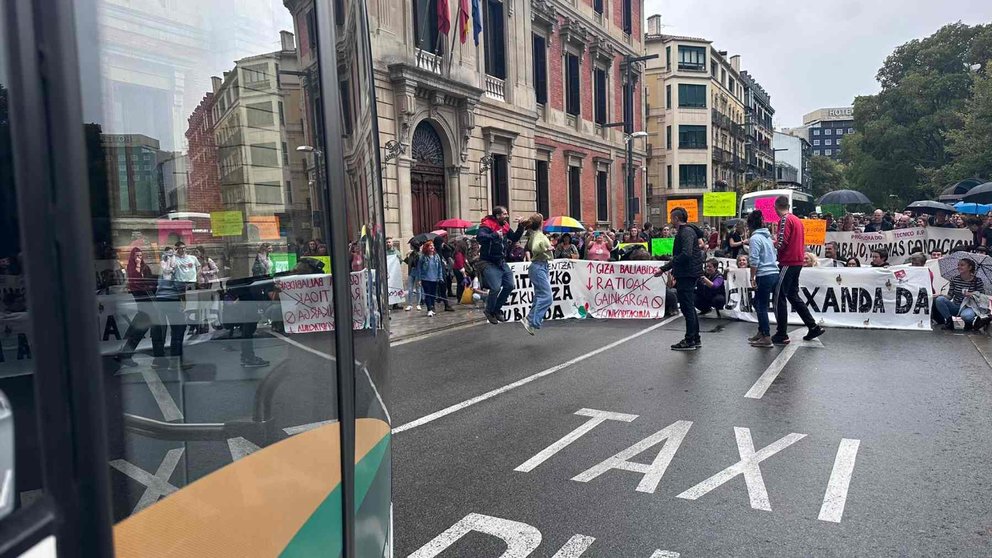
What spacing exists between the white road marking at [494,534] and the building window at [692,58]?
64.1 metres

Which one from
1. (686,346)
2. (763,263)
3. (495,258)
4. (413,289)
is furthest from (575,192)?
(686,346)

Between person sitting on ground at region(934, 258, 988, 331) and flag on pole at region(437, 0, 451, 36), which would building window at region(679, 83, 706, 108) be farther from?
person sitting on ground at region(934, 258, 988, 331)

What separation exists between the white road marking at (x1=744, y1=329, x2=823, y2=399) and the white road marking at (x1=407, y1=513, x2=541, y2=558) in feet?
11.1

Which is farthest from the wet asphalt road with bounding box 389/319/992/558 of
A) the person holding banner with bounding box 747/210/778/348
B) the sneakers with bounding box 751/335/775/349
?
the person holding banner with bounding box 747/210/778/348

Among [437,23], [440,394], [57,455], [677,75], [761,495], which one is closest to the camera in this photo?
[57,455]

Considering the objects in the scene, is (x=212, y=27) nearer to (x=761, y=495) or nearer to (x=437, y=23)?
(x=761, y=495)

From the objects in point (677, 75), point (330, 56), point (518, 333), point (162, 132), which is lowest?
point (518, 333)

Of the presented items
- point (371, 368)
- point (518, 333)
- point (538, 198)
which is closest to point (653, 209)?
point (538, 198)

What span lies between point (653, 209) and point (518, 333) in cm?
Result: 5425

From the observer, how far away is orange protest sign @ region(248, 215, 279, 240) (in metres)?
1.69

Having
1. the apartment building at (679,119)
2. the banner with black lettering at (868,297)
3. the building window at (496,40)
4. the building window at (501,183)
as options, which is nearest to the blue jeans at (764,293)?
the banner with black lettering at (868,297)

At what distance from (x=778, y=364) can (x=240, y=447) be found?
712 centimetres

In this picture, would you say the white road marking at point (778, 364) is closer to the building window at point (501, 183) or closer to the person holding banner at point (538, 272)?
the person holding banner at point (538, 272)

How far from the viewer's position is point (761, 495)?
12.6ft
